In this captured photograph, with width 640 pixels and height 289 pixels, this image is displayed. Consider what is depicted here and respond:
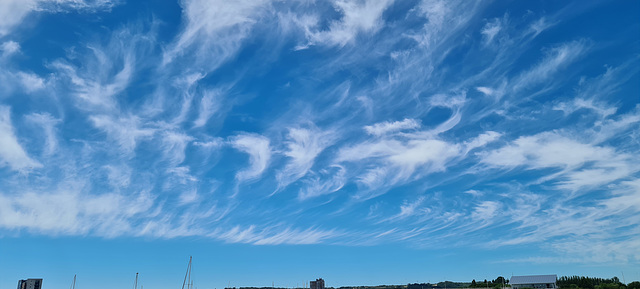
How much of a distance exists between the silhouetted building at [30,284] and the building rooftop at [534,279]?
589 ft

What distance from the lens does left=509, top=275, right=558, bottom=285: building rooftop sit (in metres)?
170

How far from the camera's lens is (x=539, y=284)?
170250 mm

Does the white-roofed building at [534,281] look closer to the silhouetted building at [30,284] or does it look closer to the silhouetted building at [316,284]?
the silhouetted building at [316,284]

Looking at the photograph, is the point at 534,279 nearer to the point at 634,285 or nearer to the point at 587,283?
the point at 587,283

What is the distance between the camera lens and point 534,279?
17362 cm

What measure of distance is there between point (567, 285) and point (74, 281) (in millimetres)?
184780

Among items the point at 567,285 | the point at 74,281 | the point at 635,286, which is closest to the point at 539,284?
the point at 567,285

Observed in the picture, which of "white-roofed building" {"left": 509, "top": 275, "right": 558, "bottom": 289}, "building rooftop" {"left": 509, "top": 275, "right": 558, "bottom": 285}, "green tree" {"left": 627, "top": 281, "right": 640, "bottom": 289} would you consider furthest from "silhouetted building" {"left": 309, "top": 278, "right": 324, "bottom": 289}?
"green tree" {"left": 627, "top": 281, "right": 640, "bottom": 289}

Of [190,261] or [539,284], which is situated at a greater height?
[190,261]

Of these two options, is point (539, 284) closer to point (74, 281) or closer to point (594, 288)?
point (594, 288)

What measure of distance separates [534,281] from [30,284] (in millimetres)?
188023

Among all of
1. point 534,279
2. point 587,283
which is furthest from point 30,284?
point 587,283

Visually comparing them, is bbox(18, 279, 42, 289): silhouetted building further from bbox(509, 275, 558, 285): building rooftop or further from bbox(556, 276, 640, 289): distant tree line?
bbox(556, 276, 640, 289): distant tree line

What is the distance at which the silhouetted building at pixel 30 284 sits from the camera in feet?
591
